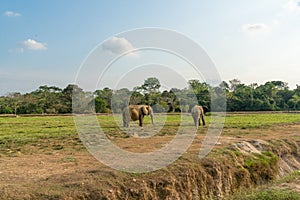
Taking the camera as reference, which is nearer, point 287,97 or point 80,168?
point 80,168

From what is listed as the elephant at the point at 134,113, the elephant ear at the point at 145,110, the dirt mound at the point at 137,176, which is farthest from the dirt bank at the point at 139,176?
the elephant ear at the point at 145,110

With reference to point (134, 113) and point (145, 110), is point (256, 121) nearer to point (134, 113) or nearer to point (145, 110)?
point (145, 110)

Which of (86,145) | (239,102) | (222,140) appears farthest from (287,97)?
(86,145)

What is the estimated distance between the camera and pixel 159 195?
293 inches

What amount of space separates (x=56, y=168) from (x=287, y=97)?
194 feet

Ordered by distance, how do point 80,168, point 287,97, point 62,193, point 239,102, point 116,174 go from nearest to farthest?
point 62,193
point 116,174
point 80,168
point 239,102
point 287,97

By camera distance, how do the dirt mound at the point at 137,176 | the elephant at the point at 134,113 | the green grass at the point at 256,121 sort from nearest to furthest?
the dirt mound at the point at 137,176 → the elephant at the point at 134,113 → the green grass at the point at 256,121

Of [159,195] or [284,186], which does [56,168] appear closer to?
[159,195]

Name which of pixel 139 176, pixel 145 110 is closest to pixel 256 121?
pixel 145 110

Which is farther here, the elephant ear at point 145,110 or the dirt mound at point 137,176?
the elephant ear at point 145,110

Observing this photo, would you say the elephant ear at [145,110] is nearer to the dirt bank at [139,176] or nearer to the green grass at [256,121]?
the green grass at [256,121]

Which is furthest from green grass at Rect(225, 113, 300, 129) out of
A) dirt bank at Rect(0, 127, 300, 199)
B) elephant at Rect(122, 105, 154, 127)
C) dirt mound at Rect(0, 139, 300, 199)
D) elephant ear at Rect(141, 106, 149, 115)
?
dirt mound at Rect(0, 139, 300, 199)

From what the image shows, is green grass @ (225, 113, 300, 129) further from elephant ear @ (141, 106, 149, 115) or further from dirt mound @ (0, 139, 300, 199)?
dirt mound @ (0, 139, 300, 199)

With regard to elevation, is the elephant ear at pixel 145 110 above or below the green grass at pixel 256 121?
above
